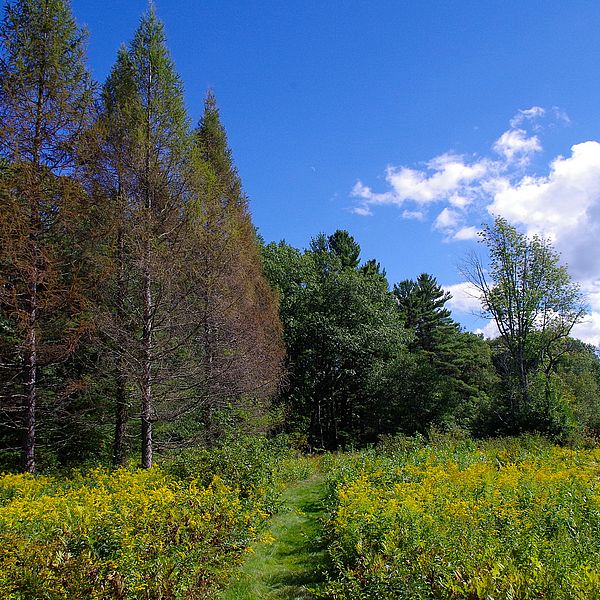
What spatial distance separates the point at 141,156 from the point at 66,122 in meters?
1.73

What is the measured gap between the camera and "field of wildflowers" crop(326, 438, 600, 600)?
Answer: 10.0 feet

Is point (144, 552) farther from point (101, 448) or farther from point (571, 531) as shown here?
point (101, 448)

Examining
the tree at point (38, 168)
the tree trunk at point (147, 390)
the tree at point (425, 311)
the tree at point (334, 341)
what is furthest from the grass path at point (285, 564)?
the tree at point (425, 311)

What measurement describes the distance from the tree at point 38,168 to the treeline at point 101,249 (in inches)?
1.1

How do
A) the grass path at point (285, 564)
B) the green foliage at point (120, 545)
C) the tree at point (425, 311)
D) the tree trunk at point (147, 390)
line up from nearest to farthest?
the green foliage at point (120, 545) < the grass path at point (285, 564) < the tree trunk at point (147, 390) < the tree at point (425, 311)

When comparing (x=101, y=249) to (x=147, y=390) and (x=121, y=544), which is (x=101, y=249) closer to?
(x=147, y=390)

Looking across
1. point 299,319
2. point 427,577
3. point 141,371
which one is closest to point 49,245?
point 141,371

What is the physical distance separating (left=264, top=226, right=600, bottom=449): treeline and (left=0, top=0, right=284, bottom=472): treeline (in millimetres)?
9926

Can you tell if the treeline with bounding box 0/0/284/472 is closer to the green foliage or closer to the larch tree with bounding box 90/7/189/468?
the larch tree with bounding box 90/7/189/468

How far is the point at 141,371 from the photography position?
9.89 m

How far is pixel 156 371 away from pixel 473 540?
334 inches

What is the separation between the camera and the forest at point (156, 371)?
418 cm

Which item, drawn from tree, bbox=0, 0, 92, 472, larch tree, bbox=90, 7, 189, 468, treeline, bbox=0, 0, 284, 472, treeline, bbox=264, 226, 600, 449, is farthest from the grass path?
treeline, bbox=264, 226, 600, 449

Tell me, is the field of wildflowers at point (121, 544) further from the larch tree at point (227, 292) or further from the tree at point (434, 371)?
the tree at point (434, 371)
